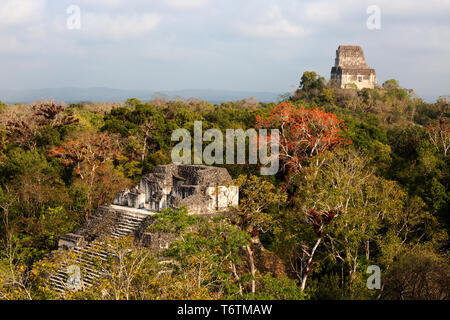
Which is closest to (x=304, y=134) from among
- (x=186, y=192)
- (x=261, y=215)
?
(x=186, y=192)

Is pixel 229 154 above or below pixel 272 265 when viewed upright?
above

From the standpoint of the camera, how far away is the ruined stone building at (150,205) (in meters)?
15.4

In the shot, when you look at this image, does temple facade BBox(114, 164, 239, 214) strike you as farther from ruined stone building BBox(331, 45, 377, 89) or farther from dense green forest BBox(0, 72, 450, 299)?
ruined stone building BBox(331, 45, 377, 89)

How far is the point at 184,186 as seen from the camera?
18203 millimetres

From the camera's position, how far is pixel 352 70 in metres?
61.3

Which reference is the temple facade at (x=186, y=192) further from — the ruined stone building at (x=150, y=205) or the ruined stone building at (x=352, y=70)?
the ruined stone building at (x=352, y=70)

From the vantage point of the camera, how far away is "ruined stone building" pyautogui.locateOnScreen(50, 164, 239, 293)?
15352 millimetres

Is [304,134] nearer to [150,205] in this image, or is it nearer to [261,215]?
[261,215]

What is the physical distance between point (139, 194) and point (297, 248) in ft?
24.1

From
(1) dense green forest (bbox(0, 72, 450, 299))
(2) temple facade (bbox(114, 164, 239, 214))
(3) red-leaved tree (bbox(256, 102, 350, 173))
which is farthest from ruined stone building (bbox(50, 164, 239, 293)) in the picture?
(3) red-leaved tree (bbox(256, 102, 350, 173))

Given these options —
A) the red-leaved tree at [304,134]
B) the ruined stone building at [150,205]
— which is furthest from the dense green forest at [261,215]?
the ruined stone building at [150,205]

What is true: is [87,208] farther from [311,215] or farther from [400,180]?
[400,180]

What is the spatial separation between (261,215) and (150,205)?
606 centimetres

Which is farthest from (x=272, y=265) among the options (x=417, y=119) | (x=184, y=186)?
(x=417, y=119)
